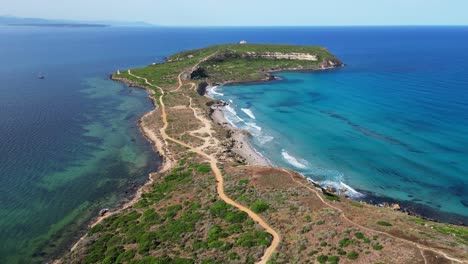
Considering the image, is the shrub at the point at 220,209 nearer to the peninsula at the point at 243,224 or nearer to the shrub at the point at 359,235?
the peninsula at the point at 243,224

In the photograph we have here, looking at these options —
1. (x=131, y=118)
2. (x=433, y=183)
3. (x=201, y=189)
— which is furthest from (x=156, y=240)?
(x=131, y=118)

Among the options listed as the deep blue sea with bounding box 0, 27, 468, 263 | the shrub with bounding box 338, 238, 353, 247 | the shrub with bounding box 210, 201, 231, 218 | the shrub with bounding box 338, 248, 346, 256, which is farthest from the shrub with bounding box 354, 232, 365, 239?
the deep blue sea with bounding box 0, 27, 468, 263

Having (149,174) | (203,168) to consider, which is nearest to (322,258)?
(203,168)

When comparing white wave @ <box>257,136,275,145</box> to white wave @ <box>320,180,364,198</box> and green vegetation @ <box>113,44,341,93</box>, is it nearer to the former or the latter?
white wave @ <box>320,180,364,198</box>

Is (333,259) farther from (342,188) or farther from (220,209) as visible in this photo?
(342,188)

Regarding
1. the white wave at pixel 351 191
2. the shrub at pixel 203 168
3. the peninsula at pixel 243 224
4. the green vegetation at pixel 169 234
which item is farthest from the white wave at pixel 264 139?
the green vegetation at pixel 169 234
